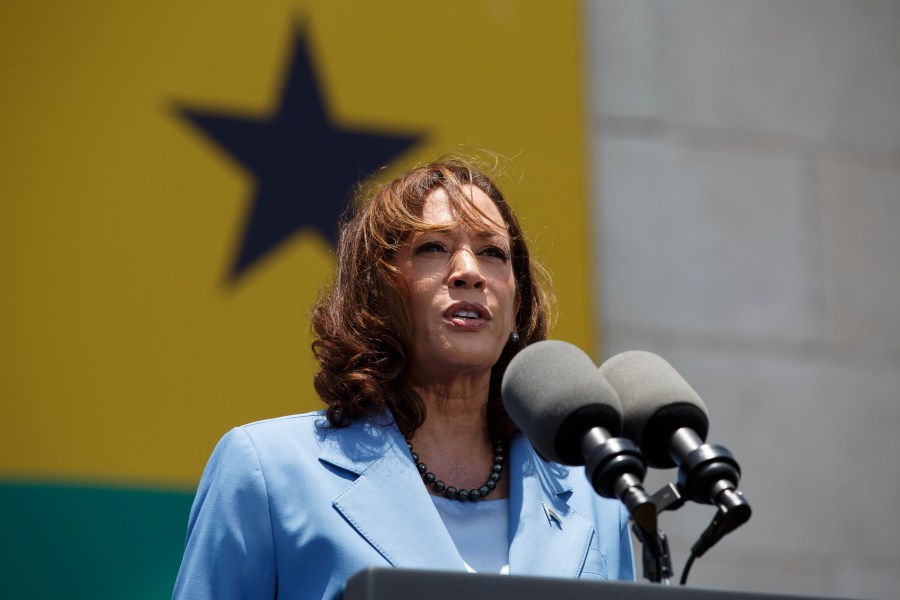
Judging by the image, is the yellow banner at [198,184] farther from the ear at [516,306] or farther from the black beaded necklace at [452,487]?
the black beaded necklace at [452,487]

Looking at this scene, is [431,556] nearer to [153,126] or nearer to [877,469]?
[153,126]

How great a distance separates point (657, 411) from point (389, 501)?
0.65 m

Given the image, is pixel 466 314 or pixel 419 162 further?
pixel 419 162

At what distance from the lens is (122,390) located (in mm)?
4344

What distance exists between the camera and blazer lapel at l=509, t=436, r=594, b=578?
252cm

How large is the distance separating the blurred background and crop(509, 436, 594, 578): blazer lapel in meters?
0.68

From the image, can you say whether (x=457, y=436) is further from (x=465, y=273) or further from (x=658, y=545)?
(x=658, y=545)

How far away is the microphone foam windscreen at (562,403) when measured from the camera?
1.96 m

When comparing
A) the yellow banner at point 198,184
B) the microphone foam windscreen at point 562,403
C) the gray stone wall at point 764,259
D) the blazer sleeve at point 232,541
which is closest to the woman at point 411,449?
the blazer sleeve at point 232,541

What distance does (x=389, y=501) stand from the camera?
2492 millimetres

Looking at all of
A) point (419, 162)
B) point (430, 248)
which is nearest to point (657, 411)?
point (430, 248)

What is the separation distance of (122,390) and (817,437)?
2.71 meters

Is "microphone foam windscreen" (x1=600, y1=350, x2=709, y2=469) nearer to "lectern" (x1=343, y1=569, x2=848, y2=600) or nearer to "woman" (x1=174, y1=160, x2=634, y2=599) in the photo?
"lectern" (x1=343, y1=569, x2=848, y2=600)

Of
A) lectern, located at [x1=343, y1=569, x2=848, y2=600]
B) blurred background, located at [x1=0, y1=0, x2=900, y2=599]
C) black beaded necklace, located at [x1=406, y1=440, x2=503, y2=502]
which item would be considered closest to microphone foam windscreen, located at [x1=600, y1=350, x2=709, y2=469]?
lectern, located at [x1=343, y1=569, x2=848, y2=600]
